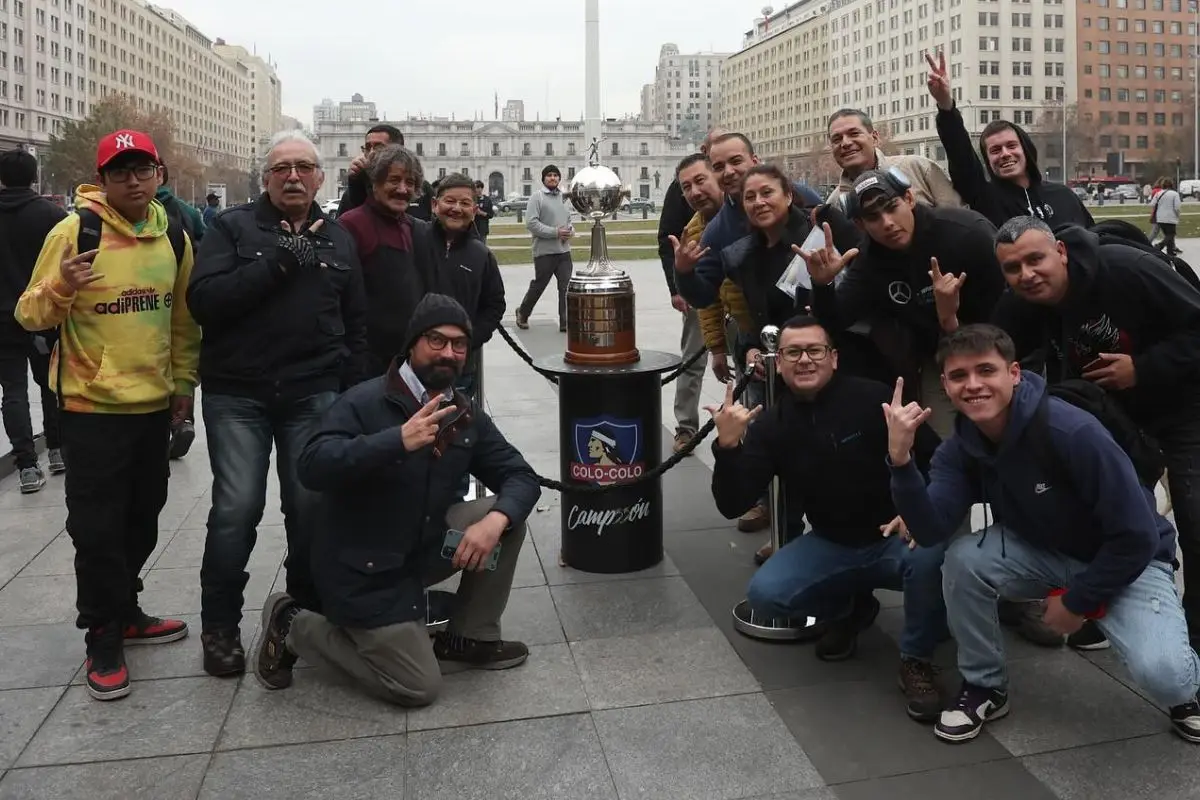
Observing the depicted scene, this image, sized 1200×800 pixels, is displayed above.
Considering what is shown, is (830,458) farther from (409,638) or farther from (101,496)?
(101,496)

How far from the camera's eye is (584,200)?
562 centimetres

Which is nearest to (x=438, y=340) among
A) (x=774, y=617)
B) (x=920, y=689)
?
(x=774, y=617)

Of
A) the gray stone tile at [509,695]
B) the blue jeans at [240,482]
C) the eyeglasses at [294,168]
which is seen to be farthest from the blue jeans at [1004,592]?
the eyeglasses at [294,168]

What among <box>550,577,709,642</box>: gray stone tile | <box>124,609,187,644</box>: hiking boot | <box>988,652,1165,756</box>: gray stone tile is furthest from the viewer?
<box>550,577,709,642</box>: gray stone tile

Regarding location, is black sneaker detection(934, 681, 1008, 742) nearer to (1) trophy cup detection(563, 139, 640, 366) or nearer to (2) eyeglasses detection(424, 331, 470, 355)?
(2) eyeglasses detection(424, 331, 470, 355)

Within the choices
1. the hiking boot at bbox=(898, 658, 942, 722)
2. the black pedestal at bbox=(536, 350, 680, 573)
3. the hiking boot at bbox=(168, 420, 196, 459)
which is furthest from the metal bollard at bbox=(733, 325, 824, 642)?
the hiking boot at bbox=(168, 420, 196, 459)

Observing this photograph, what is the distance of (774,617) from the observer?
169 inches

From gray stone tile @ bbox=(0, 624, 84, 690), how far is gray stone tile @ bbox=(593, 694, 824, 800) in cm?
220

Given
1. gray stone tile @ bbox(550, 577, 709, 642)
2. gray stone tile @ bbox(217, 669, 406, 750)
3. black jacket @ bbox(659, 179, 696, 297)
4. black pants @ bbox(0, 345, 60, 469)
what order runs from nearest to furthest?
1. gray stone tile @ bbox(217, 669, 406, 750)
2. gray stone tile @ bbox(550, 577, 709, 642)
3. black pants @ bbox(0, 345, 60, 469)
4. black jacket @ bbox(659, 179, 696, 297)

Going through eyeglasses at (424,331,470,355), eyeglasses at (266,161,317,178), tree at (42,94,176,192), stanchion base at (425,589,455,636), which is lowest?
stanchion base at (425,589,455,636)

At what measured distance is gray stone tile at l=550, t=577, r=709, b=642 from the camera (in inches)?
178

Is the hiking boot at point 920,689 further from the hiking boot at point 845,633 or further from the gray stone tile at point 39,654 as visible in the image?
the gray stone tile at point 39,654

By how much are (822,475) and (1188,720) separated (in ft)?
4.84

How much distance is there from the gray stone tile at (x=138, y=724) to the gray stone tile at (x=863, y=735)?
2.03m
